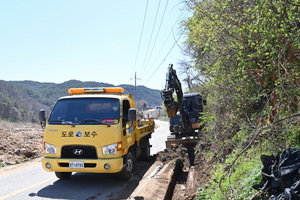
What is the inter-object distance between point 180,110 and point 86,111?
18.5 ft

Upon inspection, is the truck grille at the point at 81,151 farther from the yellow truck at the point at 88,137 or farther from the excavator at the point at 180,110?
the excavator at the point at 180,110

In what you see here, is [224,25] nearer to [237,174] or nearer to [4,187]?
[237,174]

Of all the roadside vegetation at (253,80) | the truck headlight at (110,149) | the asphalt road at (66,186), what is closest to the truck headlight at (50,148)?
the asphalt road at (66,186)

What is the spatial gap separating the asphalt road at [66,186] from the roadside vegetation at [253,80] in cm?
225

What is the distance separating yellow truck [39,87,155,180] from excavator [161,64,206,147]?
2.94 m

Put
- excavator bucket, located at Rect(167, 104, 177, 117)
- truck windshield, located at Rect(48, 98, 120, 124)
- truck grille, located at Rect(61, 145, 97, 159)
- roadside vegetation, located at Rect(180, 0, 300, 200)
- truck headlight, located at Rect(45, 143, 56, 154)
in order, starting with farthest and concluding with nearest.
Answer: excavator bucket, located at Rect(167, 104, 177, 117)
truck windshield, located at Rect(48, 98, 120, 124)
truck headlight, located at Rect(45, 143, 56, 154)
truck grille, located at Rect(61, 145, 97, 159)
roadside vegetation, located at Rect(180, 0, 300, 200)

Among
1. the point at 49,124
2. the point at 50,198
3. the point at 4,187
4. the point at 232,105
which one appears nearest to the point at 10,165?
the point at 4,187

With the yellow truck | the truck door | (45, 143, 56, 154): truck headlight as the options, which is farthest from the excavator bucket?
(45, 143, 56, 154): truck headlight

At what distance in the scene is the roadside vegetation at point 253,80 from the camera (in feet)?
16.8

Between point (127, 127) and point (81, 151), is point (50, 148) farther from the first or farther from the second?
point (127, 127)

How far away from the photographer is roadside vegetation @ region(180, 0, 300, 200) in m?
5.11

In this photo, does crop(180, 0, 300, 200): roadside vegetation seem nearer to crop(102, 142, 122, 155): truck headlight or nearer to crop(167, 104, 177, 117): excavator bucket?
crop(102, 142, 122, 155): truck headlight

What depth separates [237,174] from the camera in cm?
605

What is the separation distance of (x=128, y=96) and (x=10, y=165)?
5.82 metres
